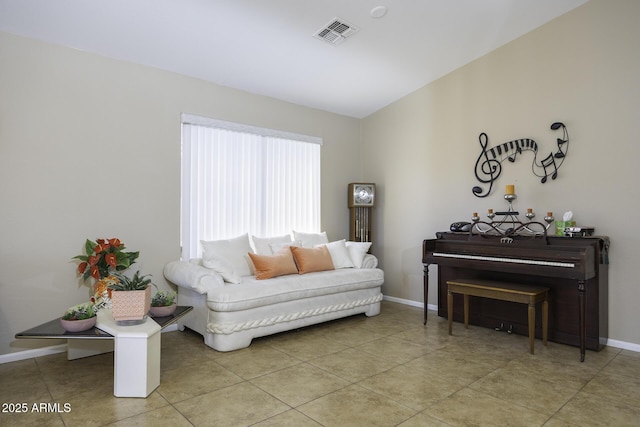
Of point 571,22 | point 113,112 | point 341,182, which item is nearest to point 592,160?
point 571,22

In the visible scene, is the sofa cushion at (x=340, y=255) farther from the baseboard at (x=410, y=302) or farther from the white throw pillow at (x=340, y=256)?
the baseboard at (x=410, y=302)

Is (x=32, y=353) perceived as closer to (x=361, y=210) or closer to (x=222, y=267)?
(x=222, y=267)

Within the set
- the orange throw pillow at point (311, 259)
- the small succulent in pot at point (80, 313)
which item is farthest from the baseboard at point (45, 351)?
the orange throw pillow at point (311, 259)

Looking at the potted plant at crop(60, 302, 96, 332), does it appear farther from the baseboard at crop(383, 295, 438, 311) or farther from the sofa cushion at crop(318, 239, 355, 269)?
the baseboard at crop(383, 295, 438, 311)

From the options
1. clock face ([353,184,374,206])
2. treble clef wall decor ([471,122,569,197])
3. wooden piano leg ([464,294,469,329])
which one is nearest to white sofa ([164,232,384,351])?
wooden piano leg ([464,294,469,329])

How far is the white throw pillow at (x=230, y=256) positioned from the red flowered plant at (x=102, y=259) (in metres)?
0.73

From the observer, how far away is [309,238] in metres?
4.87

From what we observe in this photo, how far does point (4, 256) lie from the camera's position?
3.07 m

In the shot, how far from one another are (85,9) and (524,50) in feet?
13.4

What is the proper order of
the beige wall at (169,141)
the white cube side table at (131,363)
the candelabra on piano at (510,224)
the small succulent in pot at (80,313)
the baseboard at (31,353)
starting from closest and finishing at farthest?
1. the white cube side table at (131,363)
2. the small succulent in pot at (80,313)
3. the baseboard at (31,353)
4. the beige wall at (169,141)
5. the candelabra on piano at (510,224)

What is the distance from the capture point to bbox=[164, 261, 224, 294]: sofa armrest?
3.37 m

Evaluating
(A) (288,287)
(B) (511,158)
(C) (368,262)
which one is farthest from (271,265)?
(B) (511,158)

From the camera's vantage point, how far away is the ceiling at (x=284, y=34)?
10.2 feet

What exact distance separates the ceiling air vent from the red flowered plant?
2644mm
